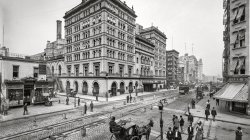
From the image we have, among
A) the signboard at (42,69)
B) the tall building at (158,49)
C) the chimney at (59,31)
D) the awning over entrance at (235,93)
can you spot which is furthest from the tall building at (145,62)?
the chimney at (59,31)

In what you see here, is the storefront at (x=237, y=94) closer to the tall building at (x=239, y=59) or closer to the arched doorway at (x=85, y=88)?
the tall building at (x=239, y=59)

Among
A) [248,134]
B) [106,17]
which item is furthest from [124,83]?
[248,134]

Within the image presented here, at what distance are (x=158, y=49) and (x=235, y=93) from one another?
49.7 metres

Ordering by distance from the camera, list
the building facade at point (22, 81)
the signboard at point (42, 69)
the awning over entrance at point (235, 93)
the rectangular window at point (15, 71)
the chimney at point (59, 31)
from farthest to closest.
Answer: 1. the chimney at point (59, 31)
2. the signboard at point (42, 69)
3. the rectangular window at point (15, 71)
4. the building facade at point (22, 81)
5. the awning over entrance at point (235, 93)

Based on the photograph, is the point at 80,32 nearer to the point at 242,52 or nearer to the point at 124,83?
the point at 124,83

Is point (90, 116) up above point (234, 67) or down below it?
below

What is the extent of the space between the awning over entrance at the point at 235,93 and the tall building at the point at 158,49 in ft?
137

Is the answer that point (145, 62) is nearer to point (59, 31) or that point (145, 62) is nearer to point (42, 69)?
point (42, 69)

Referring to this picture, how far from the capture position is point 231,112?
20.1 metres

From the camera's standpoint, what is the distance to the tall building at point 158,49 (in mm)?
62784

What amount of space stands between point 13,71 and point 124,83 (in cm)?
2729

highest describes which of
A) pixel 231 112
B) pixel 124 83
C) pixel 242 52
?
pixel 242 52

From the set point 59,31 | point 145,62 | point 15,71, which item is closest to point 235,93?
point 15,71

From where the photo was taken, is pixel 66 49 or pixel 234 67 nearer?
pixel 234 67
